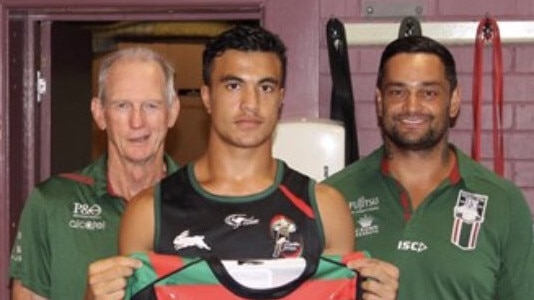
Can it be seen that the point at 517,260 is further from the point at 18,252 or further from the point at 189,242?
the point at 18,252

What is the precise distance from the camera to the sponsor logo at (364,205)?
2746mm

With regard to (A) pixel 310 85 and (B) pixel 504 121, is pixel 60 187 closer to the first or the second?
(A) pixel 310 85

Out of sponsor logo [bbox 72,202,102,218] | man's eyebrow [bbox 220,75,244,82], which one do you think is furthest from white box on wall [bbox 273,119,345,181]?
man's eyebrow [bbox 220,75,244,82]

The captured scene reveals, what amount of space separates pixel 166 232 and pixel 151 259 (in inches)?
3.7

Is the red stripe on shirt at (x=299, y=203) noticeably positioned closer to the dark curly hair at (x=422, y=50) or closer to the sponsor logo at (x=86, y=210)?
the sponsor logo at (x=86, y=210)

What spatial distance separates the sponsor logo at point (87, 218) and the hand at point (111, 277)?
0.47m

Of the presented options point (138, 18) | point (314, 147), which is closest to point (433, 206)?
point (314, 147)

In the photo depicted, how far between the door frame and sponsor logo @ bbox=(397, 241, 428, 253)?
94 centimetres

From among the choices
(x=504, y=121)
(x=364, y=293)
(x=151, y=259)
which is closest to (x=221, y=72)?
(x=151, y=259)

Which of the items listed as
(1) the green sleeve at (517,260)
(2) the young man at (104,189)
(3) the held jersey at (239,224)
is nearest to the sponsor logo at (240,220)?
(3) the held jersey at (239,224)

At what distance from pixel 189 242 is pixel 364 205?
30.0 inches

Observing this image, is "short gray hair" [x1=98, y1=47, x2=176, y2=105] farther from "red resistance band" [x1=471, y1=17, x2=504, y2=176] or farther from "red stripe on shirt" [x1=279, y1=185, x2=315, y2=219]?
"red resistance band" [x1=471, y1=17, x2=504, y2=176]

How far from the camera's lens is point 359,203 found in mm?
2766

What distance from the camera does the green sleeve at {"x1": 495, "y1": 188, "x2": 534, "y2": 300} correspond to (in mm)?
2674
